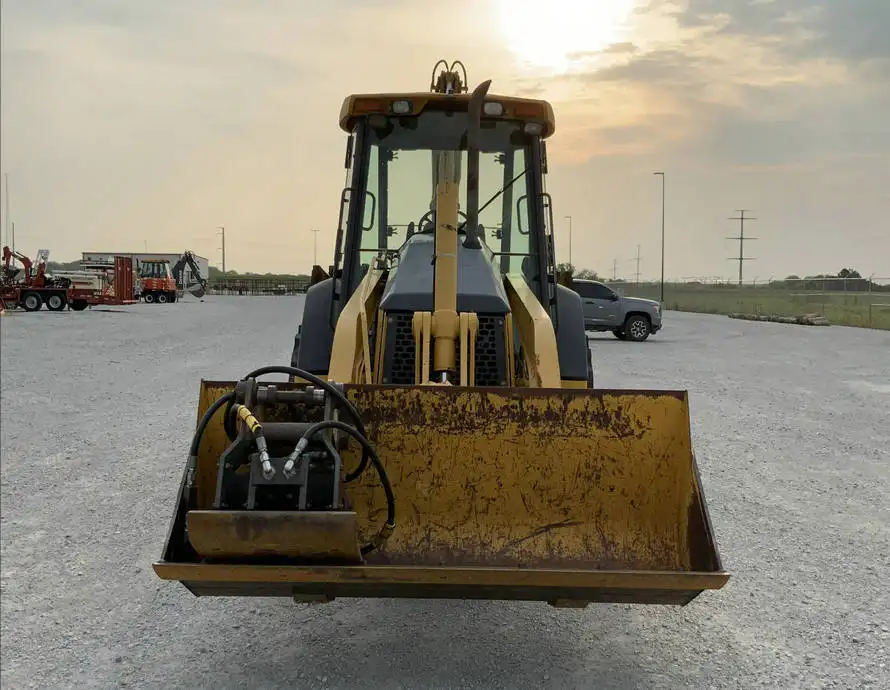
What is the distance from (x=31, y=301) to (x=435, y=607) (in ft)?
115

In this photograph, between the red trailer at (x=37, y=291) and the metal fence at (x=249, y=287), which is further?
the metal fence at (x=249, y=287)

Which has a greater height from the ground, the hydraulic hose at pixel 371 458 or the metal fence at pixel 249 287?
the metal fence at pixel 249 287

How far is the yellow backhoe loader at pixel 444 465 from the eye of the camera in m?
3.20

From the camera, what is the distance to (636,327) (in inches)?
858

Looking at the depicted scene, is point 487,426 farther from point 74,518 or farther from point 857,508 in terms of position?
point 857,508

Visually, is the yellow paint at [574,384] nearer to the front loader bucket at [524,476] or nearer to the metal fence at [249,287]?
the front loader bucket at [524,476]

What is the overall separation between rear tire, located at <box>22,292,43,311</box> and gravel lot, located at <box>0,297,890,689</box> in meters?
28.2

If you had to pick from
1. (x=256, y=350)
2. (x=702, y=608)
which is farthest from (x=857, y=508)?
(x=256, y=350)

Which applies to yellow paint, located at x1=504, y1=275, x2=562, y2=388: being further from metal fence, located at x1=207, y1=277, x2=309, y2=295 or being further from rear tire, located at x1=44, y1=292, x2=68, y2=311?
metal fence, located at x1=207, y1=277, x2=309, y2=295

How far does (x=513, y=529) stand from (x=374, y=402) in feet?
2.91

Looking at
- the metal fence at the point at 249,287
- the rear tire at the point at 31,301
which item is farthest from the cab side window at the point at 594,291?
the metal fence at the point at 249,287

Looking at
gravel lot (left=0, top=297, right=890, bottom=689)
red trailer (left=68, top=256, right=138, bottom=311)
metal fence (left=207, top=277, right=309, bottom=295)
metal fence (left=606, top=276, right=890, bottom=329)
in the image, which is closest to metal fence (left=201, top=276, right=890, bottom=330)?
metal fence (left=606, top=276, right=890, bottom=329)

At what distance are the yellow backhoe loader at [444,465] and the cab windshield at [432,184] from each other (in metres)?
0.18

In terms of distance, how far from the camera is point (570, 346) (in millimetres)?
5562
